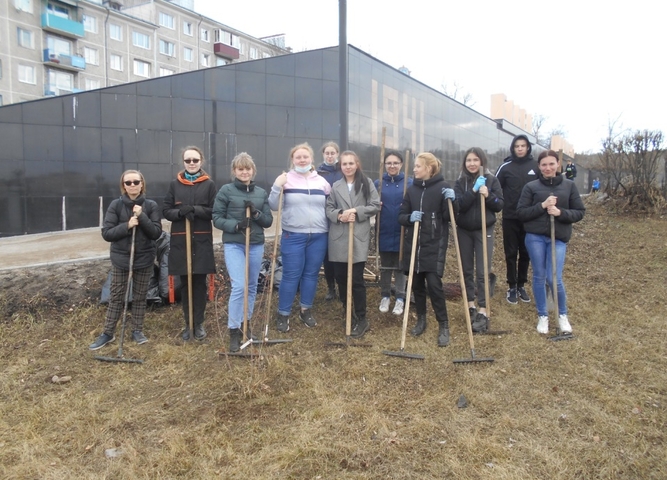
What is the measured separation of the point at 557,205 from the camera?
14.8ft

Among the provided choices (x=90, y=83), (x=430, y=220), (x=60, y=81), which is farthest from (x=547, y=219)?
(x=90, y=83)

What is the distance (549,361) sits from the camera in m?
Result: 3.93

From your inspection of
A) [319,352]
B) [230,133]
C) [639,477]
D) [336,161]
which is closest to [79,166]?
[230,133]

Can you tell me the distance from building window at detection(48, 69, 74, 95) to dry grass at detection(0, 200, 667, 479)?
32285 millimetres

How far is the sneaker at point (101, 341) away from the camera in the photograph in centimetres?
→ 429

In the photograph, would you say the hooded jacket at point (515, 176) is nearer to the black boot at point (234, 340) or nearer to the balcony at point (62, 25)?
the black boot at point (234, 340)

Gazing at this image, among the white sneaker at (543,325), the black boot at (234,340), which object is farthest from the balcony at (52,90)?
the white sneaker at (543,325)

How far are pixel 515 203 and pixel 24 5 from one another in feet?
116

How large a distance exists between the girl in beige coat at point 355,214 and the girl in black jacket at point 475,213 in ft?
3.20

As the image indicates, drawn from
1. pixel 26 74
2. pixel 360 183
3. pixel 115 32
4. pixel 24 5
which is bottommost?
pixel 360 183

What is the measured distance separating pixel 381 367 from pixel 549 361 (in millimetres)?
1506

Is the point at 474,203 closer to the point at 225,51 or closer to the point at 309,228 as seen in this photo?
the point at 309,228

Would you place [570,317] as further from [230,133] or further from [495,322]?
[230,133]

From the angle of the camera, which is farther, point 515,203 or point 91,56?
point 91,56
